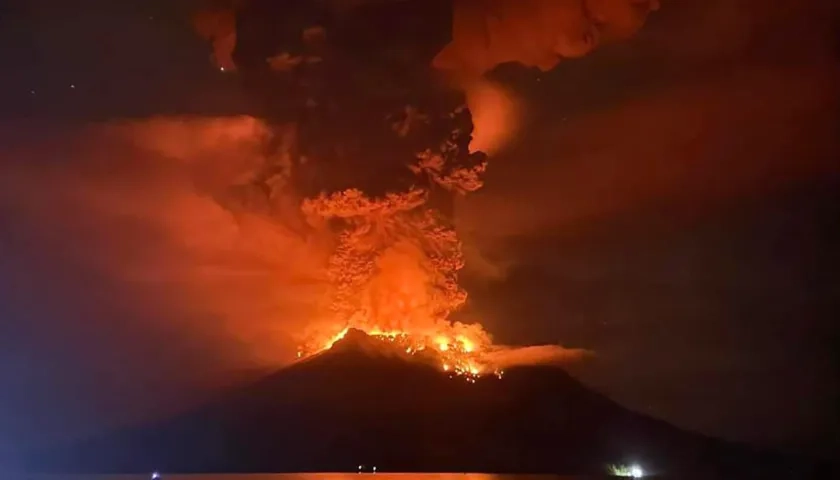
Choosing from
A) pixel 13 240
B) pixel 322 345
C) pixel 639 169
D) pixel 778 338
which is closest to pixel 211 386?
pixel 322 345

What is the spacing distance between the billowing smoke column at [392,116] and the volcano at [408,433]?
332 millimetres

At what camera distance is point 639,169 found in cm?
634

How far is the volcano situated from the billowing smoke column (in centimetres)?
33

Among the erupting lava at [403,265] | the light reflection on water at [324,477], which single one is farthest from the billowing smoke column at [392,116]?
the light reflection on water at [324,477]

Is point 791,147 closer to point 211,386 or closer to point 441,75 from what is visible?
point 441,75

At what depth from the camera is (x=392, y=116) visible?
20.2ft

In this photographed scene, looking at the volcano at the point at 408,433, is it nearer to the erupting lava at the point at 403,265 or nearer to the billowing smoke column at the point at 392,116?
the erupting lava at the point at 403,265

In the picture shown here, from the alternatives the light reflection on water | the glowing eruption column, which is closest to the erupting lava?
the glowing eruption column

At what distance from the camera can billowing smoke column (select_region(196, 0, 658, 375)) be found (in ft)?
19.4

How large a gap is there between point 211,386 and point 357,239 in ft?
5.14

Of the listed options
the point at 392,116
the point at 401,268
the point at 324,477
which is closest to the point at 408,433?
the point at 324,477

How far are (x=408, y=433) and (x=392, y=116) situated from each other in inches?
98.7

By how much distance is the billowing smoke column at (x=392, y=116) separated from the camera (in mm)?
5926

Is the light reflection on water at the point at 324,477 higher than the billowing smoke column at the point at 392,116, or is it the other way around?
the billowing smoke column at the point at 392,116
